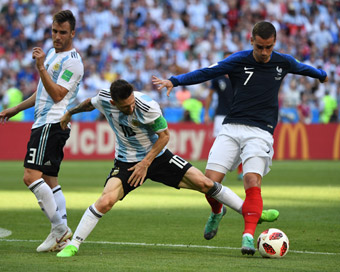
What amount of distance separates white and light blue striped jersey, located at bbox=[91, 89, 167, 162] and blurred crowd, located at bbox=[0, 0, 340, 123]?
16016 mm

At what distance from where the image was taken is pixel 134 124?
7.00 m

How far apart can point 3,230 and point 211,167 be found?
8.69 feet

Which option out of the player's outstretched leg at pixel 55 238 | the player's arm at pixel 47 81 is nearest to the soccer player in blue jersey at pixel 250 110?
the player's arm at pixel 47 81

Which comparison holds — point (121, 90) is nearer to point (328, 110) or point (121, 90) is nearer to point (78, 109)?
point (78, 109)

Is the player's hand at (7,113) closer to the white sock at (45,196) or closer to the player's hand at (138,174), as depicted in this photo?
the white sock at (45,196)

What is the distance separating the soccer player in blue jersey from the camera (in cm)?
712

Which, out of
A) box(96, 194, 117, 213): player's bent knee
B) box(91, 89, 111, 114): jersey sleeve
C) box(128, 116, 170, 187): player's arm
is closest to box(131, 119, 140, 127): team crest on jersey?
box(128, 116, 170, 187): player's arm

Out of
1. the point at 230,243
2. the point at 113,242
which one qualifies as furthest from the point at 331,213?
the point at 113,242

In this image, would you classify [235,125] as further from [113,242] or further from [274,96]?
[113,242]

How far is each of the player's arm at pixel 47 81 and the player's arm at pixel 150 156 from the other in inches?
38.2

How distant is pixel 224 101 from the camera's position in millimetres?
14797

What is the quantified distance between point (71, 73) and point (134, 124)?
33.1 inches

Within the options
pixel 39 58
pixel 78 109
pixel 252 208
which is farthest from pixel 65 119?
pixel 252 208

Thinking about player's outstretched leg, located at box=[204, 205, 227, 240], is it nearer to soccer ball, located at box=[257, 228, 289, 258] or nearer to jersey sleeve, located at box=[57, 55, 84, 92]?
soccer ball, located at box=[257, 228, 289, 258]
